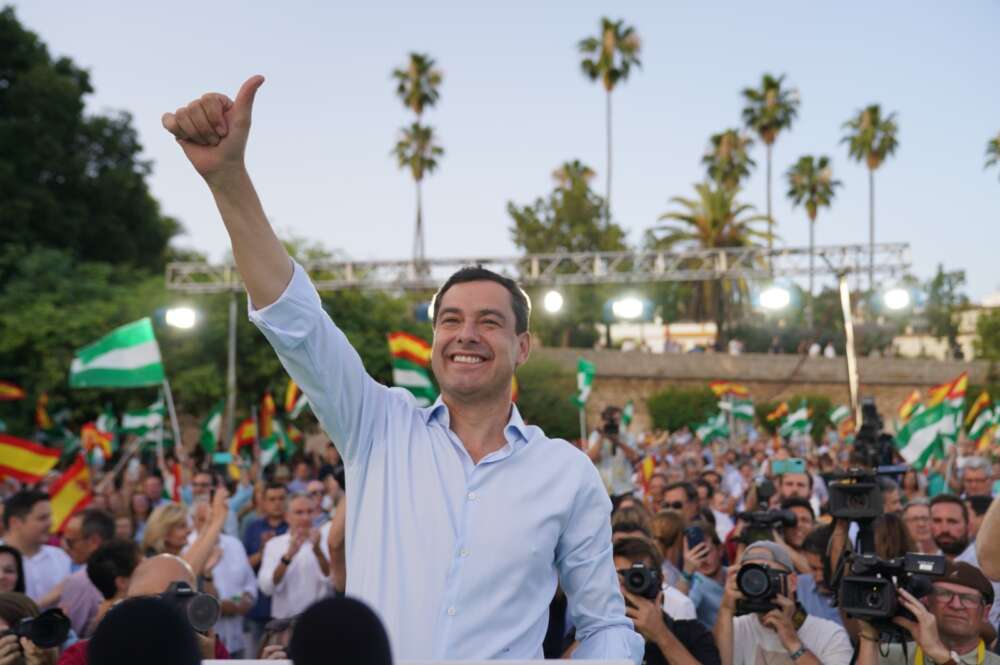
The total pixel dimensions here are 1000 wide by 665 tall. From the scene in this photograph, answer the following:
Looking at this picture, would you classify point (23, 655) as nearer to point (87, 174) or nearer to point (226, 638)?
point (226, 638)

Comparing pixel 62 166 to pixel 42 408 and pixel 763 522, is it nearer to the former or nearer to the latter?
pixel 42 408

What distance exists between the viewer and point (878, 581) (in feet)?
13.9

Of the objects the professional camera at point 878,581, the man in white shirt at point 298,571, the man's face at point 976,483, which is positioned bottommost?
the man in white shirt at point 298,571

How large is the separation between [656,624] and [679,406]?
42.9m

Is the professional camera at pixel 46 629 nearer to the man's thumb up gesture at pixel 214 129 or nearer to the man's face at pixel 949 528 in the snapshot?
the man's thumb up gesture at pixel 214 129

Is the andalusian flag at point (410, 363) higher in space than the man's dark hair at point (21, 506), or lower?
higher

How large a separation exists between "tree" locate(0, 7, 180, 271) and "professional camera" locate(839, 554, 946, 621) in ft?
112

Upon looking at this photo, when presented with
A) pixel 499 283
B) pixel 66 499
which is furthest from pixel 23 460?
pixel 499 283

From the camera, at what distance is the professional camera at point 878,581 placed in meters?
4.22

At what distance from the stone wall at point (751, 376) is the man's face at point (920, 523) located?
40.0 meters

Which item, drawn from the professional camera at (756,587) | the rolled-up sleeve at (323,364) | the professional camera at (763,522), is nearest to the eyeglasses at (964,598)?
the professional camera at (756,587)

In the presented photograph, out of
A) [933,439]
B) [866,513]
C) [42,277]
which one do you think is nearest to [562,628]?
[866,513]

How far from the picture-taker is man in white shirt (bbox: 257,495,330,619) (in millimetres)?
8008

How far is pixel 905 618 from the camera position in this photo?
4266mm
